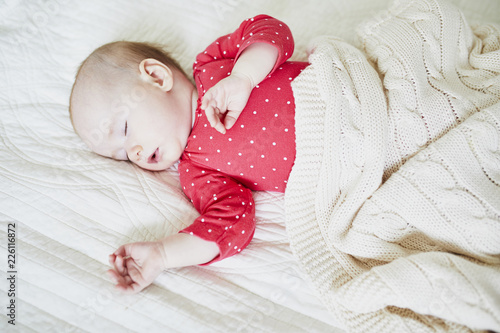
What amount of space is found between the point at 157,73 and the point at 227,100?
242 mm

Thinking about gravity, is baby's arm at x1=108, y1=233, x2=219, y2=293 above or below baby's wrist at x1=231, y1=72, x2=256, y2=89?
below

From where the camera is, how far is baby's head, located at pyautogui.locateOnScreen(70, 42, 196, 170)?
0.98 m

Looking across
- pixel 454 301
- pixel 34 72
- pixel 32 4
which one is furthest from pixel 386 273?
pixel 32 4

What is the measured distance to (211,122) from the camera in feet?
3.00

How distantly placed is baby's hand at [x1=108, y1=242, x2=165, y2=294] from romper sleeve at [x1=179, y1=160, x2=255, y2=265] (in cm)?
9

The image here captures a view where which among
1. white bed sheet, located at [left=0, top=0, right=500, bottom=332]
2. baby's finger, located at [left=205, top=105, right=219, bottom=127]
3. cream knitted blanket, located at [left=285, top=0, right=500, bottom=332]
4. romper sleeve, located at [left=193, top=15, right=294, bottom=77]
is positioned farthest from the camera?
romper sleeve, located at [left=193, top=15, right=294, bottom=77]

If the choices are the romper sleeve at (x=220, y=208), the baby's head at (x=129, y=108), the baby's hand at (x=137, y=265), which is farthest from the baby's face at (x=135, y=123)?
the baby's hand at (x=137, y=265)

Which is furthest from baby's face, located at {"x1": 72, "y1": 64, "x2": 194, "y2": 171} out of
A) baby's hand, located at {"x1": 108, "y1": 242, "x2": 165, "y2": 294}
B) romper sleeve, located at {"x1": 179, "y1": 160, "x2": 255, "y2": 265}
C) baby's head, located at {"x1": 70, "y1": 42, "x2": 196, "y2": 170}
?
baby's hand, located at {"x1": 108, "y1": 242, "x2": 165, "y2": 294}

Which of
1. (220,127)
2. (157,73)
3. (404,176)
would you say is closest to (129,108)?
(157,73)

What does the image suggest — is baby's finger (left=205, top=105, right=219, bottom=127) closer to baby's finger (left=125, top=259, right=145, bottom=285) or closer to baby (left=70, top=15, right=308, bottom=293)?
baby (left=70, top=15, right=308, bottom=293)

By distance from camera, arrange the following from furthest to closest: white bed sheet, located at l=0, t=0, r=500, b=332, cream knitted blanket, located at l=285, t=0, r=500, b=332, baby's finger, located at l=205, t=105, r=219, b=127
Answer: baby's finger, located at l=205, t=105, r=219, b=127 < white bed sheet, located at l=0, t=0, r=500, b=332 < cream knitted blanket, located at l=285, t=0, r=500, b=332

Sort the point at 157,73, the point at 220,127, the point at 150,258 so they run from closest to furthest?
the point at 150,258 < the point at 220,127 < the point at 157,73

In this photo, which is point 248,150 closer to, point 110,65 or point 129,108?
point 129,108

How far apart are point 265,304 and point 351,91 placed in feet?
1.85
